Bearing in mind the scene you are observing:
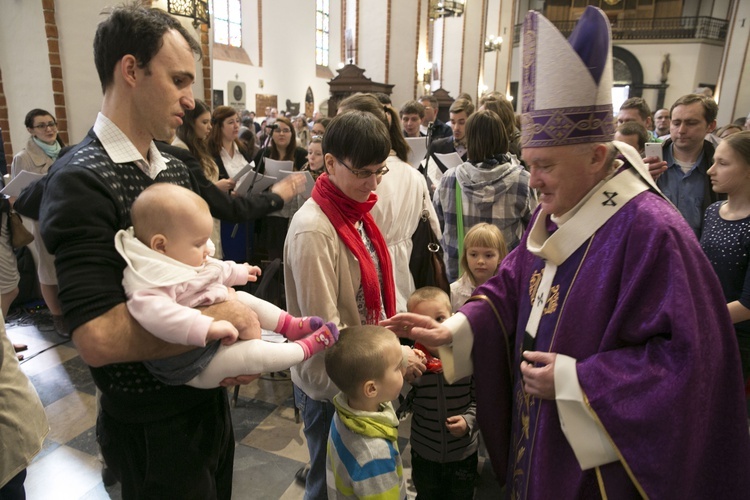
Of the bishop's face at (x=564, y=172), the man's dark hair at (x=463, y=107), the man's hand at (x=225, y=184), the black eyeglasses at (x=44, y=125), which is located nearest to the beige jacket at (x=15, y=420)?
the bishop's face at (x=564, y=172)

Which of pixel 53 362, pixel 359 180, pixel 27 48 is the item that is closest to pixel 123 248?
pixel 359 180

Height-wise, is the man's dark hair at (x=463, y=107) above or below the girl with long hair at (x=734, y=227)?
above

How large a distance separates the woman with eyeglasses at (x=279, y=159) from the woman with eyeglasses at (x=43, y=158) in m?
1.60

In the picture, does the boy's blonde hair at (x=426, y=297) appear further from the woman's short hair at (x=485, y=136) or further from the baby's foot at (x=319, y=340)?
the woman's short hair at (x=485, y=136)

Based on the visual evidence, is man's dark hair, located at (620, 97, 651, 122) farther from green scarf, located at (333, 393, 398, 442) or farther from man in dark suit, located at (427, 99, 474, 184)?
green scarf, located at (333, 393, 398, 442)

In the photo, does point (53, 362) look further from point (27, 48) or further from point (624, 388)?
point (624, 388)

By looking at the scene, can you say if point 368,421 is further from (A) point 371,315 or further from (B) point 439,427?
(B) point 439,427

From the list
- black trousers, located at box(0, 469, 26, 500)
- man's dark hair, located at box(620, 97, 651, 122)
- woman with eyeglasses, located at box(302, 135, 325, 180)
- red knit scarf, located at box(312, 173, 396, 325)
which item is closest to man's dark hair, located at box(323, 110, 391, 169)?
red knit scarf, located at box(312, 173, 396, 325)

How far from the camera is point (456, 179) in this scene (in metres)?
2.90

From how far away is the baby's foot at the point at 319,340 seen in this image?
1.26 meters

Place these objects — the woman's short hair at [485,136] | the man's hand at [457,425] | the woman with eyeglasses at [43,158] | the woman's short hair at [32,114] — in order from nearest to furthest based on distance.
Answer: the man's hand at [457,425]
the woman's short hair at [485,136]
the woman with eyeglasses at [43,158]
the woman's short hair at [32,114]

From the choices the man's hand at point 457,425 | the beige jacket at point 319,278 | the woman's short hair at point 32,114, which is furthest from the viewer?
the woman's short hair at point 32,114

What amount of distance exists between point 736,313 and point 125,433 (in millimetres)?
2543

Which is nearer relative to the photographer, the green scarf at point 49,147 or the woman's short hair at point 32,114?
the woman's short hair at point 32,114
